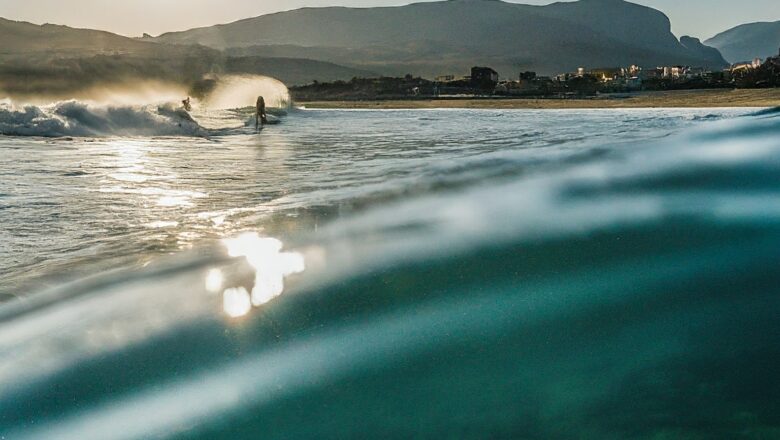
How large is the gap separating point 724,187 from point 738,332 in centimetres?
391

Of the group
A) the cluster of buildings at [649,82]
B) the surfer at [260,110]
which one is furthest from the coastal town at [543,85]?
the surfer at [260,110]

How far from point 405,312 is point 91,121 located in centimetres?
2025

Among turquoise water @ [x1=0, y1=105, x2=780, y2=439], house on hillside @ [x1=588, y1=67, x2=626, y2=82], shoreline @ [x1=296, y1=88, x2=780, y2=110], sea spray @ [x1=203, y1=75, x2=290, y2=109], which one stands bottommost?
turquoise water @ [x1=0, y1=105, x2=780, y2=439]

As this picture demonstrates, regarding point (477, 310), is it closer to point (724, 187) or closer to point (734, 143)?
point (724, 187)

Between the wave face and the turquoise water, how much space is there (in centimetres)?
1348

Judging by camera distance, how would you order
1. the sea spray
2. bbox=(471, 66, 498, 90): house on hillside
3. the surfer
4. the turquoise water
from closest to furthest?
the turquoise water < the surfer < the sea spray < bbox=(471, 66, 498, 90): house on hillside

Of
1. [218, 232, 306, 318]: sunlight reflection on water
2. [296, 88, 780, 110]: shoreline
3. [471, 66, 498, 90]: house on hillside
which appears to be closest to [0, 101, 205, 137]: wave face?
[218, 232, 306, 318]: sunlight reflection on water

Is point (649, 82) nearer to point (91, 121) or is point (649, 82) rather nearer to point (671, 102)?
point (671, 102)

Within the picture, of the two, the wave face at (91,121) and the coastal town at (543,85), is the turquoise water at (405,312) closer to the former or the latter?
the wave face at (91,121)

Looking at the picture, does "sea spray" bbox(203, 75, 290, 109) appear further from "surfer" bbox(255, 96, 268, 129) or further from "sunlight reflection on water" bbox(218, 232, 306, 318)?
"sunlight reflection on water" bbox(218, 232, 306, 318)

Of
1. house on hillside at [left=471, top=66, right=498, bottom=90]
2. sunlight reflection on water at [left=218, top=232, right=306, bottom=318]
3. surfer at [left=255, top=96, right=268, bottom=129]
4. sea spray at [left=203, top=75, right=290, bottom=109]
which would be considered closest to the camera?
sunlight reflection on water at [left=218, top=232, right=306, bottom=318]

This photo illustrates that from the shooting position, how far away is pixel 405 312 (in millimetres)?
3850

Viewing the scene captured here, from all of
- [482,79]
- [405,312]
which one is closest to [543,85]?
[482,79]

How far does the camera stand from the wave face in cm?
2055
